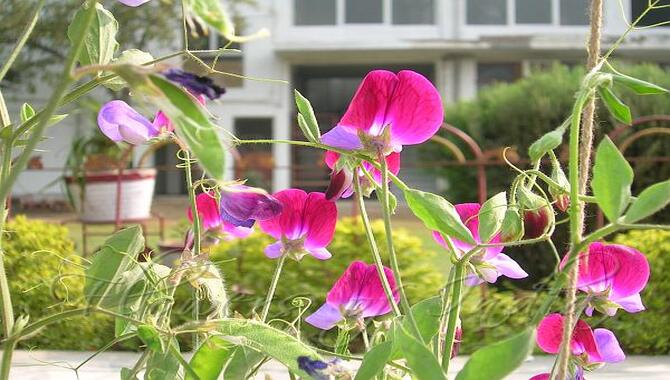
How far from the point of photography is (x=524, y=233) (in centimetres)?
55

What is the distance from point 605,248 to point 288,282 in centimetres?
310

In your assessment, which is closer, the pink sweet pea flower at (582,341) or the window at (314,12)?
the pink sweet pea flower at (582,341)

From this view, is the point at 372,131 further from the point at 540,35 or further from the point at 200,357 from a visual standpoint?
the point at 540,35

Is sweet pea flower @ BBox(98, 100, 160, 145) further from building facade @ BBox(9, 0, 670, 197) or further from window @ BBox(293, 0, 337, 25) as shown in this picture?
window @ BBox(293, 0, 337, 25)

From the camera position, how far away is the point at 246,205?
0.51 metres

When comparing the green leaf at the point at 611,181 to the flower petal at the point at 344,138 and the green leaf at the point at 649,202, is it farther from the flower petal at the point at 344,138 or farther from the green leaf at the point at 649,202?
the flower petal at the point at 344,138

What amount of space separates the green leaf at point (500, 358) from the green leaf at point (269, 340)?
3.4 inches

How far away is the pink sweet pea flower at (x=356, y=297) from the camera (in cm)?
62

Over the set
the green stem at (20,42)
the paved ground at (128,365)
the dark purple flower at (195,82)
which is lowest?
the paved ground at (128,365)

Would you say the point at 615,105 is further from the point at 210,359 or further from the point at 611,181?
the point at 210,359

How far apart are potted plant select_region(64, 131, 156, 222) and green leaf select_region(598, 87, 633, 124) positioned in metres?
4.93

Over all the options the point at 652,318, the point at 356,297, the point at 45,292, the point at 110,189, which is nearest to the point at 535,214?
the point at 356,297

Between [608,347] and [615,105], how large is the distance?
0.67 feet

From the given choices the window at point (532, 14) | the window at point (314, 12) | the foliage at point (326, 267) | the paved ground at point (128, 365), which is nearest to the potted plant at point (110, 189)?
the foliage at point (326, 267)
